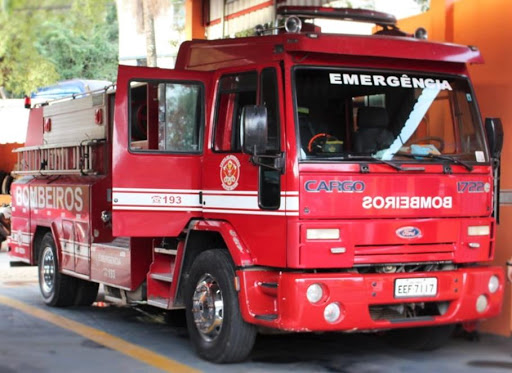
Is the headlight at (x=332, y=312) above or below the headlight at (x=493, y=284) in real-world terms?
below

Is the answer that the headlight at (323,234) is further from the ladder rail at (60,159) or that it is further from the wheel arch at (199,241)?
the ladder rail at (60,159)

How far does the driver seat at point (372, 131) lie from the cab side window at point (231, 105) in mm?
898

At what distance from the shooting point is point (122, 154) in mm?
7883

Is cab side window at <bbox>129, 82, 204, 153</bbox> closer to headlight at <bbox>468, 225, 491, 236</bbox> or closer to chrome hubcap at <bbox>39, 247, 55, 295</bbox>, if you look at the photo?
headlight at <bbox>468, 225, 491, 236</bbox>

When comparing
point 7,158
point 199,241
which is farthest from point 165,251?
point 7,158

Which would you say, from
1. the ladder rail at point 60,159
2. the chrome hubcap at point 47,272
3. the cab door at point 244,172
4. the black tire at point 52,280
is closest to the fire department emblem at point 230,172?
the cab door at point 244,172

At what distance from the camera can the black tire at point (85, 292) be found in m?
10.8

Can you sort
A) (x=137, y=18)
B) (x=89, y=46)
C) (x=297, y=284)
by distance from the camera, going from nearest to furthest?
(x=297, y=284), (x=137, y=18), (x=89, y=46)

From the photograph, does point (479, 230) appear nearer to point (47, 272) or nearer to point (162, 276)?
point (162, 276)

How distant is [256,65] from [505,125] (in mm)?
2949

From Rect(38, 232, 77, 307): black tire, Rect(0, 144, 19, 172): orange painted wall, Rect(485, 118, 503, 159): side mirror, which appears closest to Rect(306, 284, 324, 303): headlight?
Rect(485, 118, 503, 159): side mirror

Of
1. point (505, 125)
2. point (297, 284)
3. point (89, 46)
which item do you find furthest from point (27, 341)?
point (89, 46)

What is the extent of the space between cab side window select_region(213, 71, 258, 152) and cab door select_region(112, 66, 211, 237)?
0.89ft

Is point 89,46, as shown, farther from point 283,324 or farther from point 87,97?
point 283,324
